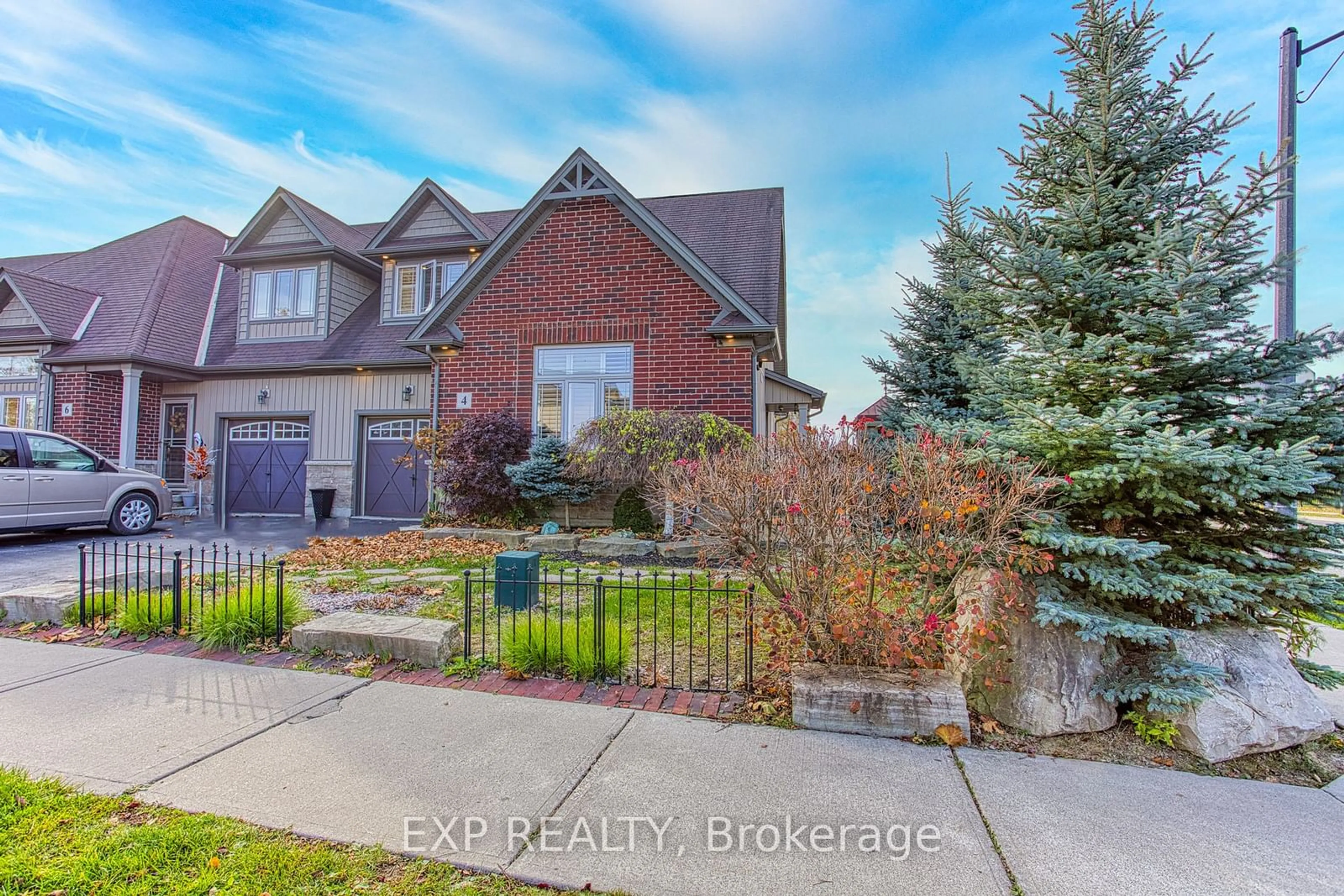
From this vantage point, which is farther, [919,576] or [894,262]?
[894,262]

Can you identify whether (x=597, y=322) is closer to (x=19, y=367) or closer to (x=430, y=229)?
(x=430, y=229)

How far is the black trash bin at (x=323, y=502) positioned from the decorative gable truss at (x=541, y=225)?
447 centimetres

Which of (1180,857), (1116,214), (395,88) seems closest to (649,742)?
(1180,857)

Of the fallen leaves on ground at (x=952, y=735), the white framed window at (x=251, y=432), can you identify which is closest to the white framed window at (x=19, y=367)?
the white framed window at (x=251, y=432)

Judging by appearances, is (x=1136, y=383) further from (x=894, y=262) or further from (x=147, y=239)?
(x=147, y=239)

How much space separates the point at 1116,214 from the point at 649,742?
176 inches

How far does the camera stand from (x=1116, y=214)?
13.3ft

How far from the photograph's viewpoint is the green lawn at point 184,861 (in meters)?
2.08

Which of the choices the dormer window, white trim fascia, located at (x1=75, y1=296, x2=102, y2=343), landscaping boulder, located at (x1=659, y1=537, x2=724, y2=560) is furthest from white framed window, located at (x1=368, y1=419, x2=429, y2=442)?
white trim fascia, located at (x1=75, y1=296, x2=102, y2=343)

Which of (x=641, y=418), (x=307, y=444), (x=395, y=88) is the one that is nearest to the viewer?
(x=641, y=418)

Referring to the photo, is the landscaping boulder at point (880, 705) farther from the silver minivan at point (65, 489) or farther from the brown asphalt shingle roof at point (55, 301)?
the brown asphalt shingle roof at point (55, 301)

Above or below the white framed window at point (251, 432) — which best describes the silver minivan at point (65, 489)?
below

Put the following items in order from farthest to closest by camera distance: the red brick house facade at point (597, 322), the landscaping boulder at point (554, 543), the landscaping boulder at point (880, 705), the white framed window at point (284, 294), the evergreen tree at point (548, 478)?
the white framed window at point (284, 294) → the red brick house facade at point (597, 322) → the evergreen tree at point (548, 478) → the landscaping boulder at point (554, 543) → the landscaping boulder at point (880, 705)

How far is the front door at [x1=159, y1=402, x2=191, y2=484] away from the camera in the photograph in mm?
14555
